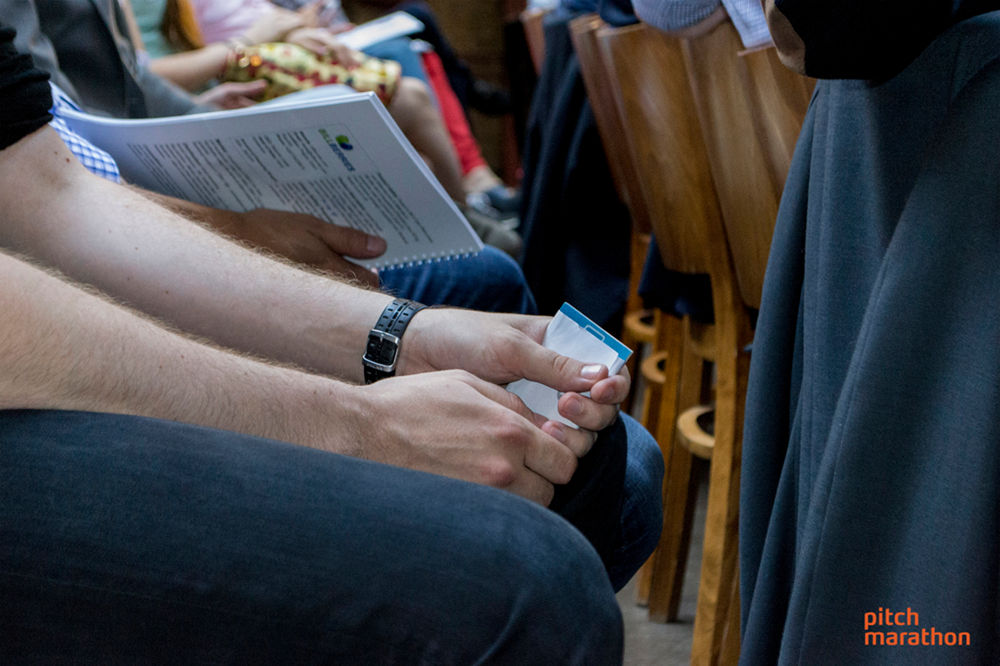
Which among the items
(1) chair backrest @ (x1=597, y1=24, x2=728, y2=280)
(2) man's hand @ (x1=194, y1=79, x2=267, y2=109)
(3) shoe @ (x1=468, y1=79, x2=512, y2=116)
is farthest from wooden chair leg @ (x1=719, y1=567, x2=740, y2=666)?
(3) shoe @ (x1=468, y1=79, x2=512, y2=116)

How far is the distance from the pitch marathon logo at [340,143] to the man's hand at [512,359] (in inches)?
5.9

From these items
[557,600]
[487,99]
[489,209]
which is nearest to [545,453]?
[557,600]

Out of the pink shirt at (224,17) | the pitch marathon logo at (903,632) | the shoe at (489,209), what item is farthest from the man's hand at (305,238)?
the shoe at (489,209)

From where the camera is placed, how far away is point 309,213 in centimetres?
84

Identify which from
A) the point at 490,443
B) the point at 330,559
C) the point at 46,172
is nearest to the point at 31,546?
the point at 330,559

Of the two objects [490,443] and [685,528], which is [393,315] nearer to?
[490,443]

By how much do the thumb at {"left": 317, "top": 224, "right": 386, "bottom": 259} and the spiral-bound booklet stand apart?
0.03ft

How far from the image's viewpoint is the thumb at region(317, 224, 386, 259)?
826mm

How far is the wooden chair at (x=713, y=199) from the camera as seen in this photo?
0.89 m

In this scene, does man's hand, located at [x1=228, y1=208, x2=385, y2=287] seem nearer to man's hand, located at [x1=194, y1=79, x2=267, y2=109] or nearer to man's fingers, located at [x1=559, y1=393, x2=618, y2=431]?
man's fingers, located at [x1=559, y1=393, x2=618, y2=431]

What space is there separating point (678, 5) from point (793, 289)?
37 cm

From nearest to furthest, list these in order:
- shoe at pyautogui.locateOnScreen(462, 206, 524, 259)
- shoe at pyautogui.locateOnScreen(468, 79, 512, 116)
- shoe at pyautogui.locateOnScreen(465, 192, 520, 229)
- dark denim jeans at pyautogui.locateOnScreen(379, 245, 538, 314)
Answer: dark denim jeans at pyautogui.locateOnScreen(379, 245, 538, 314)
shoe at pyautogui.locateOnScreen(462, 206, 524, 259)
shoe at pyautogui.locateOnScreen(465, 192, 520, 229)
shoe at pyautogui.locateOnScreen(468, 79, 512, 116)

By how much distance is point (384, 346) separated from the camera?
0.67 metres

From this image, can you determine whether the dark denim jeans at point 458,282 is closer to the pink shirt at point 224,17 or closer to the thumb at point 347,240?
the thumb at point 347,240
